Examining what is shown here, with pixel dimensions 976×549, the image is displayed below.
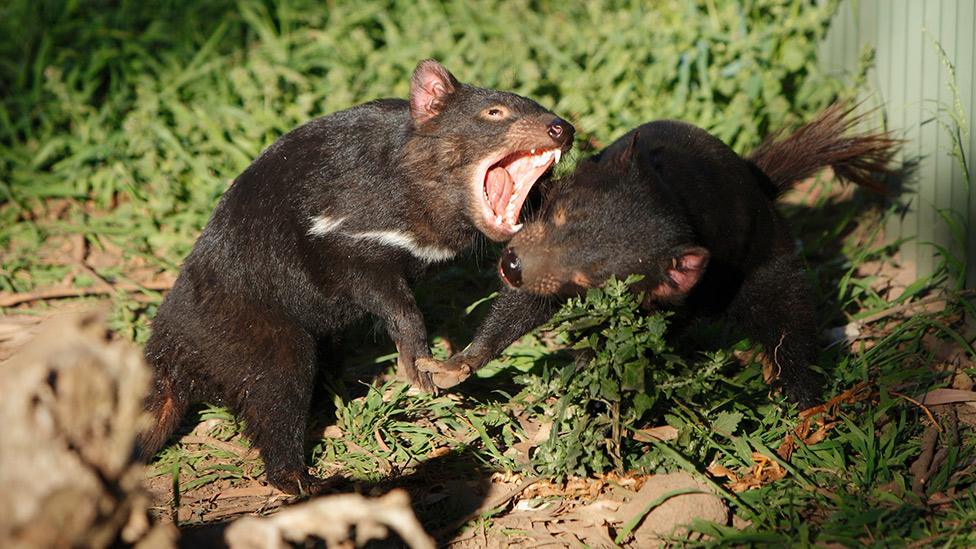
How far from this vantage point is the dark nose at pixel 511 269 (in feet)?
10.4

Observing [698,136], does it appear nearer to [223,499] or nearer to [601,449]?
[601,449]

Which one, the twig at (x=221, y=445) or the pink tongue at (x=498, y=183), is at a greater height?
the pink tongue at (x=498, y=183)

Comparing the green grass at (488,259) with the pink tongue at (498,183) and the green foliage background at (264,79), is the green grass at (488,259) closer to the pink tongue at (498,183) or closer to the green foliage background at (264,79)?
the green foliage background at (264,79)

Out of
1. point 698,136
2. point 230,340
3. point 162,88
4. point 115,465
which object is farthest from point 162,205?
point 115,465

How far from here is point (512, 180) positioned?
12.2ft

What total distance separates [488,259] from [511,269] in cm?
167

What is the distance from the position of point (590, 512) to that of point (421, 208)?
1.22 metres

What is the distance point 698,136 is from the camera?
3.73 m

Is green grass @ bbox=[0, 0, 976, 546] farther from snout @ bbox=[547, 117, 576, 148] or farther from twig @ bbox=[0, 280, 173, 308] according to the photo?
snout @ bbox=[547, 117, 576, 148]

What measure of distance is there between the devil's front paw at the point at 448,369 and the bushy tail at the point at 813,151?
1474mm

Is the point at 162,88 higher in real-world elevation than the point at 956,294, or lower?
higher

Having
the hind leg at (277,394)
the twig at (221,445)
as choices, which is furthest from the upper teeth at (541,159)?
the twig at (221,445)

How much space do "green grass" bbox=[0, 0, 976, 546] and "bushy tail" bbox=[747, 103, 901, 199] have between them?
0.58 metres

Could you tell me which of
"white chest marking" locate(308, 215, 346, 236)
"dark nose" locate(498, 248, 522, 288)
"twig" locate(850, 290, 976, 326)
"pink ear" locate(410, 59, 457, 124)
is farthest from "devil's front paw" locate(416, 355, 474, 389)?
"twig" locate(850, 290, 976, 326)
